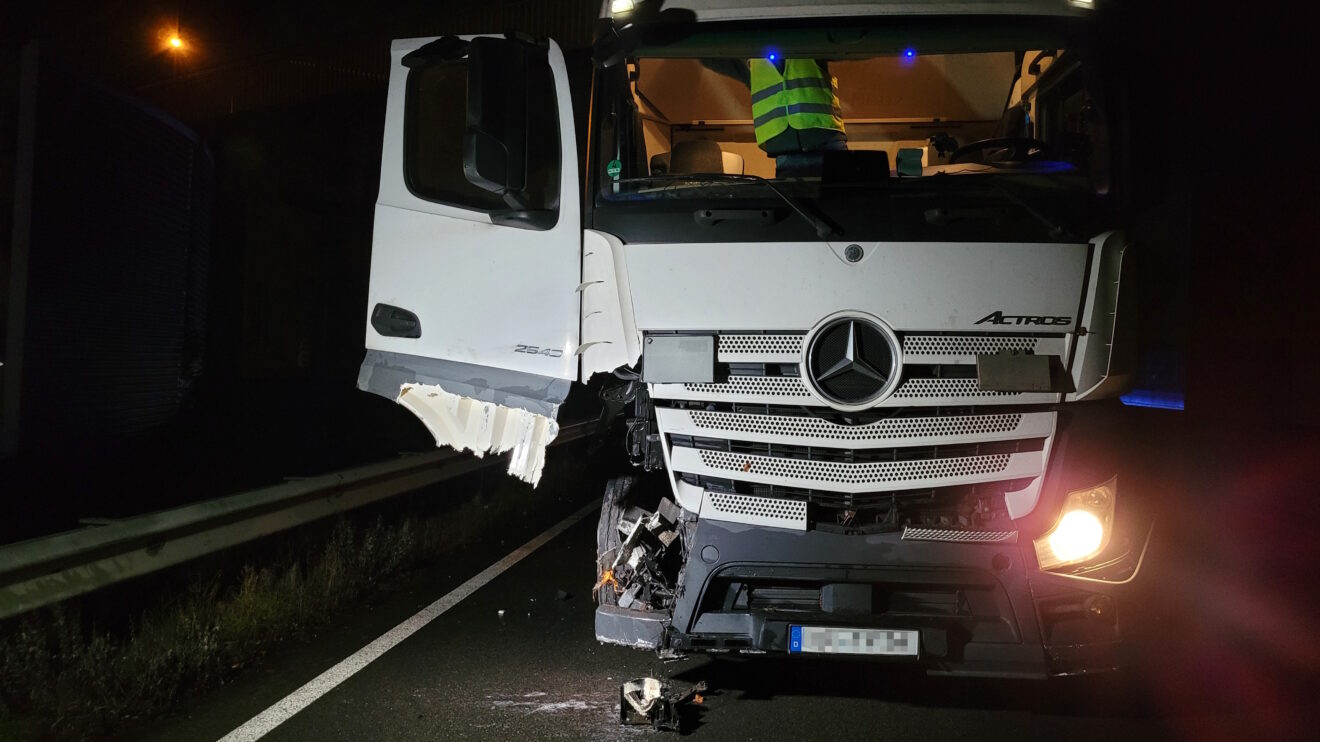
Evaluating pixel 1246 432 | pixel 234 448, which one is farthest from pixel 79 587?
pixel 1246 432

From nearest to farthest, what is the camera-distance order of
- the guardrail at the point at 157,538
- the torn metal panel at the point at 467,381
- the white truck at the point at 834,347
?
the white truck at the point at 834,347, the guardrail at the point at 157,538, the torn metal panel at the point at 467,381

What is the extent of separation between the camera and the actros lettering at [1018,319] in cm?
371

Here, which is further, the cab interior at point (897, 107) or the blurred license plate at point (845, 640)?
the cab interior at point (897, 107)

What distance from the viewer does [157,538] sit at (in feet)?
15.0

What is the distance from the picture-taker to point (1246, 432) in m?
8.99

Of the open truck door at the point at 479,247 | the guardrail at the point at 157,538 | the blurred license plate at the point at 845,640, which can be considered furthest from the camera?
the open truck door at the point at 479,247

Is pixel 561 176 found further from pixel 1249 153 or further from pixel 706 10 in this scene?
pixel 1249 153

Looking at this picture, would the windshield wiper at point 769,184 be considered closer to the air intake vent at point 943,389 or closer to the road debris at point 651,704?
the air intake vent at point 943,389

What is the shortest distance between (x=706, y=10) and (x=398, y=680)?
3.34m

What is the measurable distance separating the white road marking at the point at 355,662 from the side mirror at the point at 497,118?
234cm

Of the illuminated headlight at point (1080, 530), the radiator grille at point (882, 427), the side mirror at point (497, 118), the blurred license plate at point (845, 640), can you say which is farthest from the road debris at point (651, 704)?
the side mirror at point (497, 118)

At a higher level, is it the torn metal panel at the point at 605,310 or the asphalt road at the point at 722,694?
the torn metal panel at the point at 605,310

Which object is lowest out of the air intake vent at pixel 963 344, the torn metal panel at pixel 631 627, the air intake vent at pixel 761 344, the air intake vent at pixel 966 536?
the torn metal panel at pixel 631 627

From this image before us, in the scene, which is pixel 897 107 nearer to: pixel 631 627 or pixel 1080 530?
pixel 1080 530
